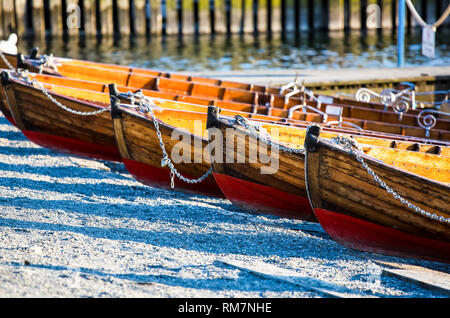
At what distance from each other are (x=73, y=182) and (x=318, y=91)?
275 inches

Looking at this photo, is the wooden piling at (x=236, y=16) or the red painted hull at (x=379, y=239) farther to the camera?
the wooden piling at (x=236, y=16)

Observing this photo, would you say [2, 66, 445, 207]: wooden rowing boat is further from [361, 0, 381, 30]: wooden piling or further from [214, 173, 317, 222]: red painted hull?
[361, 0, 381, 30]: wooden piling

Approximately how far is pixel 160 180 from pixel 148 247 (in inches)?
105

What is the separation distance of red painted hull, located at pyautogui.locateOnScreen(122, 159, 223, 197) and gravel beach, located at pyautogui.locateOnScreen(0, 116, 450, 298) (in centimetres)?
12

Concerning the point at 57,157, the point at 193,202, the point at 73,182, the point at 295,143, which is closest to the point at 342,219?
the point at 295,143

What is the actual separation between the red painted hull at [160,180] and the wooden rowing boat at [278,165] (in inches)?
34.2

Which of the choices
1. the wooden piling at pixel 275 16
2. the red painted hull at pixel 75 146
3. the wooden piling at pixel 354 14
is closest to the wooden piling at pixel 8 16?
the wooden piling at pixel 275 16

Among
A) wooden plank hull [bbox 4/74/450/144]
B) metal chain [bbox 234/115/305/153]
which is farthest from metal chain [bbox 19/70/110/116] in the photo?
metal chain [bbox 234/115/305/153]

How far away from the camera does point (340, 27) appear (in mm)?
26641

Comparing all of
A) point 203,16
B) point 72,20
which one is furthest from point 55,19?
point 203,16

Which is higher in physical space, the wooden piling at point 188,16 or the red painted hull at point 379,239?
the wooden piling at point 188,16

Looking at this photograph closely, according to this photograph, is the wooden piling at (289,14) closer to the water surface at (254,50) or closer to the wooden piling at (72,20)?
the water surface at (254,50)

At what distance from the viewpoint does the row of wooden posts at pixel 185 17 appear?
84.0 feet

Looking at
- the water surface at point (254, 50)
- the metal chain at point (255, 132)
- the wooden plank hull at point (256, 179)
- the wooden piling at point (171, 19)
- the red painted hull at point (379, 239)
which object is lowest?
the red painted hull at point (379, 239)
